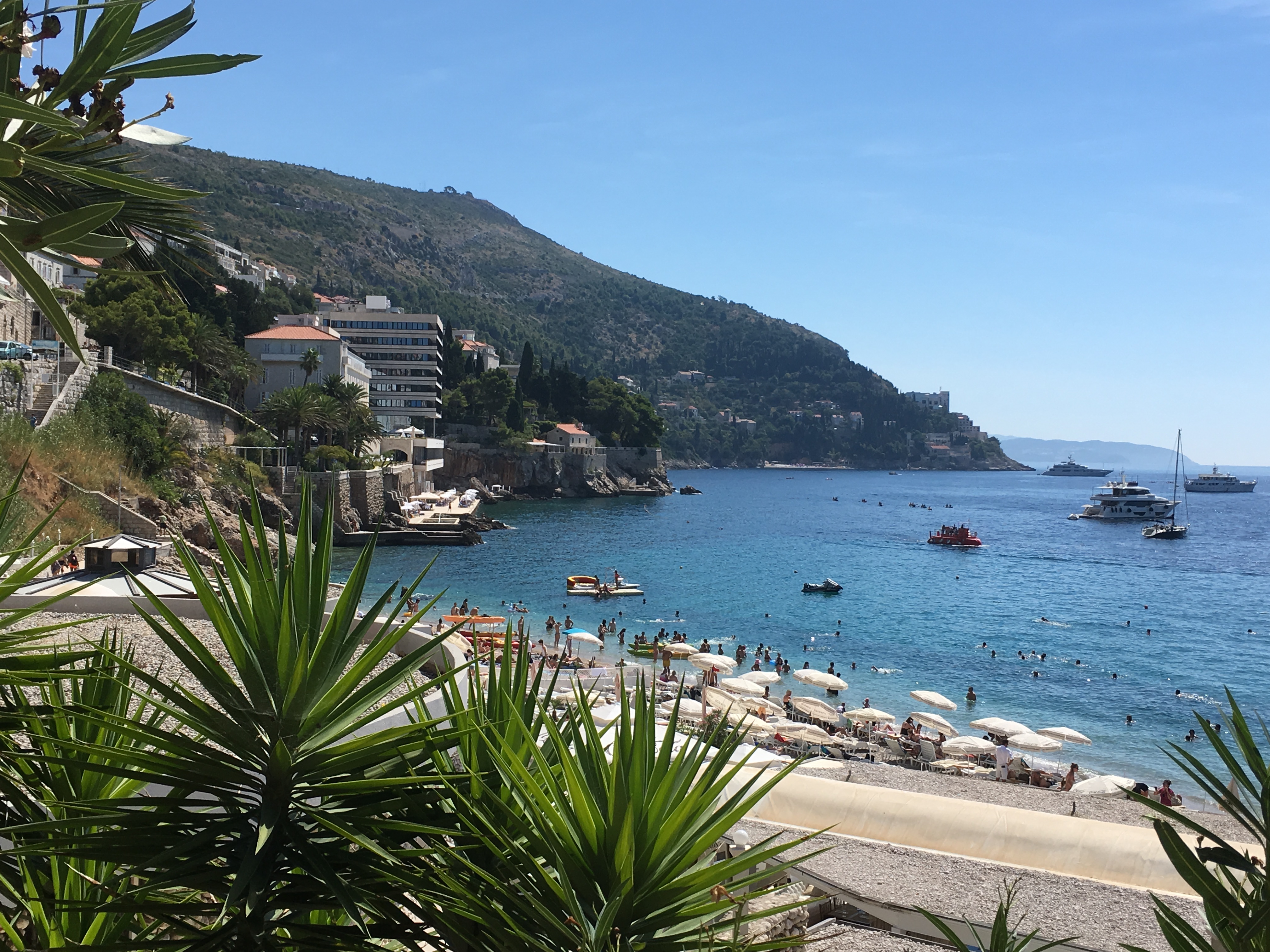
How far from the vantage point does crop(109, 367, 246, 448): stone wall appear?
1442 inches

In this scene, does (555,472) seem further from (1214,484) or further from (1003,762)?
(1214,484)

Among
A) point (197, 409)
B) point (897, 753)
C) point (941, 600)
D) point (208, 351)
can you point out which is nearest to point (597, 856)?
point (897, 753)

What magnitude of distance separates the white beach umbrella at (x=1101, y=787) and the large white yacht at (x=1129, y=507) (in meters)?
86.7

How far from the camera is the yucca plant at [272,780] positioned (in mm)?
2547

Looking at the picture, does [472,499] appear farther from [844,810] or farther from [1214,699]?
[844,810]

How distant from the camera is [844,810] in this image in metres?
12.5

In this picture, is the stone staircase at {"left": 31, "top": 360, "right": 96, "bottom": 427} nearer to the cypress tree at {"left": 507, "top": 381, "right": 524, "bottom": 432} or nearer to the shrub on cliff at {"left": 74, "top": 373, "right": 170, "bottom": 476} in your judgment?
the shrub on cliff at {"left": 74, "top": 373, "right": 170, "bottom": 476}

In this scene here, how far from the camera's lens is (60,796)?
3.15 m

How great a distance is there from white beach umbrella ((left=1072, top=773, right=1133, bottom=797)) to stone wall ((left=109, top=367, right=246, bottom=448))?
33.6 metres

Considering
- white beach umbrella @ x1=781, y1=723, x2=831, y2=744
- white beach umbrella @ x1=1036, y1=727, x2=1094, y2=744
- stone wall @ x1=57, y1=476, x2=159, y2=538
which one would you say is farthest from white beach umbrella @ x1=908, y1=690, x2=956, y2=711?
stone wall @ x1=57, y1=476, x2=159, y2=538

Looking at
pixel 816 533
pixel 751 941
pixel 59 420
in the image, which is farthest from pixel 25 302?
pixel 816 533

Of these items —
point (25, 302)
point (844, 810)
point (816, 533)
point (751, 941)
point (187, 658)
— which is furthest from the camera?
point (816, 533)

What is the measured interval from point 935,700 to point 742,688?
17.3 feet

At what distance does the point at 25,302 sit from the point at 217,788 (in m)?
39.0
